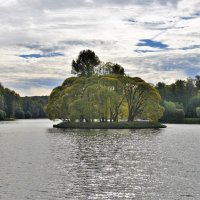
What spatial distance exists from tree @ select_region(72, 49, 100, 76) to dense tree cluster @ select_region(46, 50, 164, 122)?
16.3 metres

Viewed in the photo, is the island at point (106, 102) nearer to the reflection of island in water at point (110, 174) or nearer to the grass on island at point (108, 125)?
the grass on island at point (108, 125)

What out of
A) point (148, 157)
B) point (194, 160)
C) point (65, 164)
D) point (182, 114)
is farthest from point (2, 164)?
point (182, 114)

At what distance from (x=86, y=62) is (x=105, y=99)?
4056 centimetres

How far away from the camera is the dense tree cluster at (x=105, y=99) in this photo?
122375 millimetres

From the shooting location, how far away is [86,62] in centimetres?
15925

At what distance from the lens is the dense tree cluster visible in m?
122

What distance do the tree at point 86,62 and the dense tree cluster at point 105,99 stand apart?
16.3 m

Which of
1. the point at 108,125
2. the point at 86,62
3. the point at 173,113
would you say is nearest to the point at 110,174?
the point at 108,125

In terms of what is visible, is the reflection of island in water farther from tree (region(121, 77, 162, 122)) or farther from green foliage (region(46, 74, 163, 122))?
tree (region(121, 77, 162, 122))

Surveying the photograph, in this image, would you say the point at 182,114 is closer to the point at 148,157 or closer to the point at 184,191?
the point at 148,157

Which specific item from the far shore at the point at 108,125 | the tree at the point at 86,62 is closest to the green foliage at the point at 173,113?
the tree at the point at 86,62

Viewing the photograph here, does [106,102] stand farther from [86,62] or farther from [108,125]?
[86,62]

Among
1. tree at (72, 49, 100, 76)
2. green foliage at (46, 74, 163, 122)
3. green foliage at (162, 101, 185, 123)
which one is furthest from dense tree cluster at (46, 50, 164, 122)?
green foliage at (162, 101, 185, 123)

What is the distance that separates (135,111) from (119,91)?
8.88 meters
